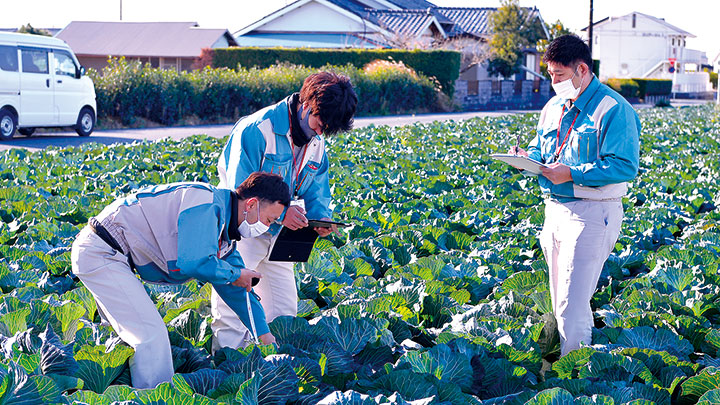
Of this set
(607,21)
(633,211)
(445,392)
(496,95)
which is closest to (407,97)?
(496,95)

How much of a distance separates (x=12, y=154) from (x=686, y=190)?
8.60 metres

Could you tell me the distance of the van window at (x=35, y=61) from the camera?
16328 mm

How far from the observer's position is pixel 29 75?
1619 cm

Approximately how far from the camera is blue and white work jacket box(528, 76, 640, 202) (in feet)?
12.1

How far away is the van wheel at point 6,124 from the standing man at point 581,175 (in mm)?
14180

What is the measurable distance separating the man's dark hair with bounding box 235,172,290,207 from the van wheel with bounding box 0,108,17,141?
1409 cm

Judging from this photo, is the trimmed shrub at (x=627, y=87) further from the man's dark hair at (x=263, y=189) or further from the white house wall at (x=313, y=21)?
the man's dark hair at (x=263, y=189)

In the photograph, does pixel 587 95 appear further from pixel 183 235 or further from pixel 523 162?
pixel 183 235

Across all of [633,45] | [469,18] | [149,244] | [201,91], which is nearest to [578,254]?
[149,244]

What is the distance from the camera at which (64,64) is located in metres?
17.3

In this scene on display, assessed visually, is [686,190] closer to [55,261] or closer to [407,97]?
[55,261]

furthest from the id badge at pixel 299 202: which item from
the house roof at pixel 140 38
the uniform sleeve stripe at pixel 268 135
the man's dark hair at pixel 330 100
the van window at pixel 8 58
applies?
the house roof at pixel 140 38

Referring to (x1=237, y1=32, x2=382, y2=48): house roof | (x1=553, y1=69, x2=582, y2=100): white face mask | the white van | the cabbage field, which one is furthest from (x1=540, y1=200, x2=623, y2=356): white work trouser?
(x1=237, y1=32, x2=382, y2=48): house roof

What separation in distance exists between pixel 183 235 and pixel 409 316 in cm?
166
